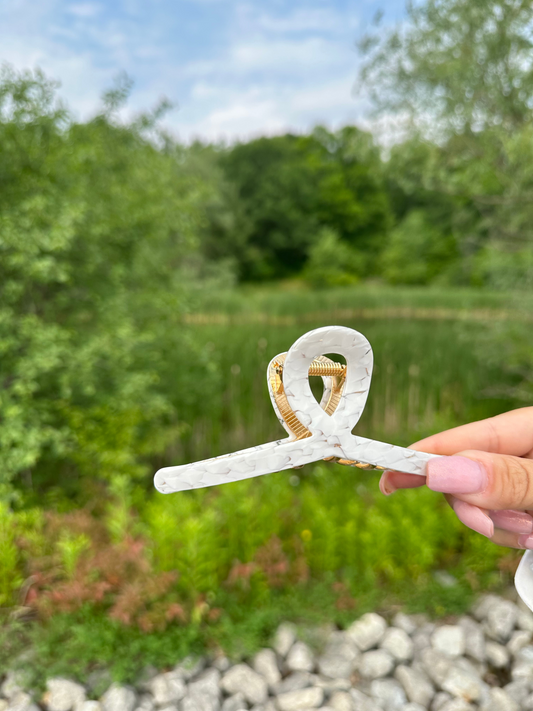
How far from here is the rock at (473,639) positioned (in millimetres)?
1905

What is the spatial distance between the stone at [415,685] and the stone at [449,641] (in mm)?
133

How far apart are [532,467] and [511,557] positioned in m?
1.80

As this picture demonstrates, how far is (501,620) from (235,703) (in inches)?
45.4

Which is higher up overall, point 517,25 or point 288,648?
point 517,25

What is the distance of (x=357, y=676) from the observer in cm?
181

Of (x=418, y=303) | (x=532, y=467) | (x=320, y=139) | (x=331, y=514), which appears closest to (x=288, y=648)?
(x=331, y=514)

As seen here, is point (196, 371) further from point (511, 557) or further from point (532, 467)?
point (532, 467)

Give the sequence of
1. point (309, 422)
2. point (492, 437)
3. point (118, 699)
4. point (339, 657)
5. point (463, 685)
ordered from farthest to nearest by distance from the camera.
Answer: point (339, 657) → point (463, 685) → point (118, 699) → point (492, 437) → point (309, 422)

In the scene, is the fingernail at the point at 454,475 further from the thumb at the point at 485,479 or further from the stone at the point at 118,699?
the stone at the point at 118,699

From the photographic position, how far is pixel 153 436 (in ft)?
10.1

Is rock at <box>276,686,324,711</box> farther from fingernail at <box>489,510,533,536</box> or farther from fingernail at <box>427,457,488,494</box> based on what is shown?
fingernail at <box>427,457,488,494</box>

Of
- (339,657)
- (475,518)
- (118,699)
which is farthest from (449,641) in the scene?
(475,518)

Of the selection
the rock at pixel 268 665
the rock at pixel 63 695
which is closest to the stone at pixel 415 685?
the rock at pixel 268 665

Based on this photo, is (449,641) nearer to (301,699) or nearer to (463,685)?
(463,685)
